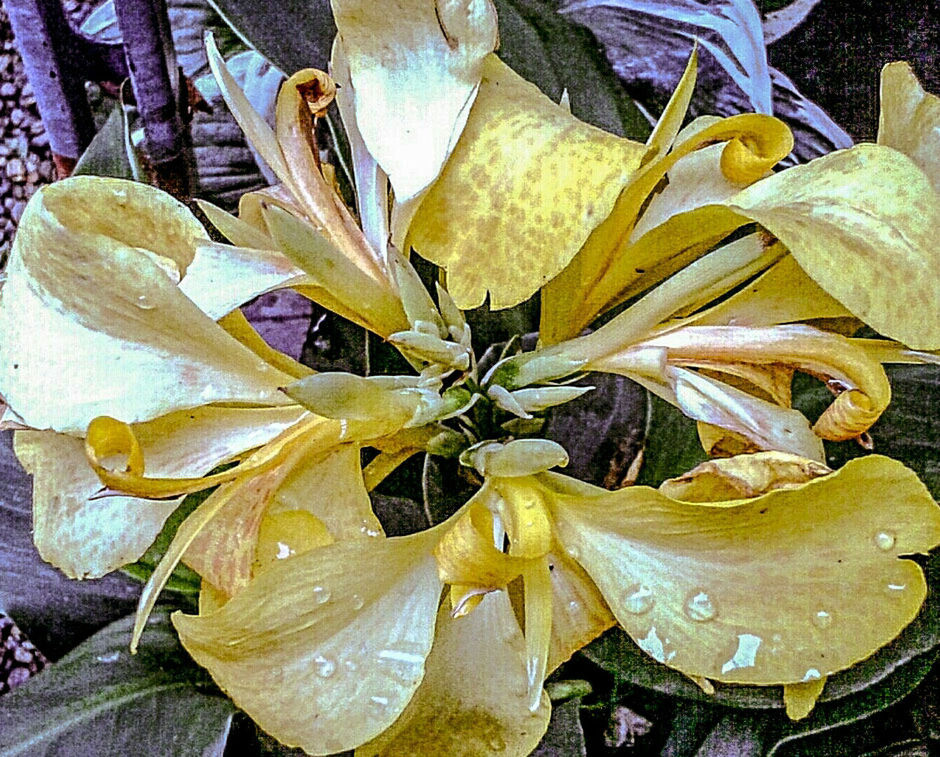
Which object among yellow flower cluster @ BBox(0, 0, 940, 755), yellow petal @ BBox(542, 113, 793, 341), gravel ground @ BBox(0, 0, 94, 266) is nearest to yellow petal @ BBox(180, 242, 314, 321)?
yellow flower cluster @ BBox(0, 0, 940, 755)

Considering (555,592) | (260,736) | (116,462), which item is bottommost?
(260,736)

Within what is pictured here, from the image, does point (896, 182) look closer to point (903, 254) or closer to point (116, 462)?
point (903, 254)

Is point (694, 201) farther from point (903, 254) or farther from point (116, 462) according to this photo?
point (116, 462)

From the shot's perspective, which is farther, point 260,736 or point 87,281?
point 260,736

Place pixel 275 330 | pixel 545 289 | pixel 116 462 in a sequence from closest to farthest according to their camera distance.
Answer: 1. pixel 116 462
2. pixel 545 289
3. pixel 275 330

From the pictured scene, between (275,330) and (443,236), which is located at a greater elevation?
(443,236)

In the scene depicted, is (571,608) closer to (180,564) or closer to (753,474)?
(753,474)

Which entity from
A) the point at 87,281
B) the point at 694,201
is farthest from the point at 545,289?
the point at 87,281

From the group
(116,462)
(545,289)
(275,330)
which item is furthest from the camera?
(275,330)
